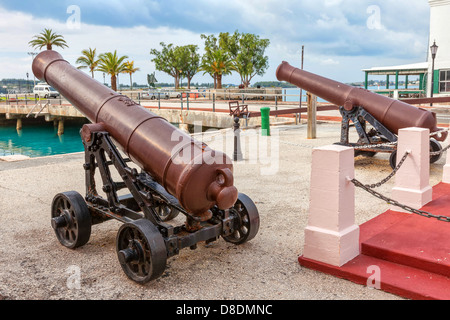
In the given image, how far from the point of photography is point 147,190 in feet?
13.5

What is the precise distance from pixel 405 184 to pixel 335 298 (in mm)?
2717

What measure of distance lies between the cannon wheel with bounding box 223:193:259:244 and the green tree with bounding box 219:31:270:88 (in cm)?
4805

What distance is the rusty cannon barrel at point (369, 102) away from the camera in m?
7.86

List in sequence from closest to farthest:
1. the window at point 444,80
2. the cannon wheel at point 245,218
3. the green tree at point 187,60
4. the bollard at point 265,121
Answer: the cannon wheel at point 245,218 < the bollard at point 265,121 < the window at point 444,80 < the green tree at point 187,60

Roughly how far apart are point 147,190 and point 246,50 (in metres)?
49.7

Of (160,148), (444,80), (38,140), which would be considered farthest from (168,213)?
(38,140)

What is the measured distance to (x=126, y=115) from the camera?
14.2ft

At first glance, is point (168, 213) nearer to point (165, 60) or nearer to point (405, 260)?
point (405, 260)

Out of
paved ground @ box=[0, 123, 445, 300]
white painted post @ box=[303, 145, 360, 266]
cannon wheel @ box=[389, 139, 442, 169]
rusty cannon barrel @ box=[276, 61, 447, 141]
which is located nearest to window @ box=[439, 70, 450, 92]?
rusty cannon barrel @ box=[276, 61, 447, 141]

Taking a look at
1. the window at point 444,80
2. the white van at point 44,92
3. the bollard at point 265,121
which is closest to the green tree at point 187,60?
the white van at point 44,92

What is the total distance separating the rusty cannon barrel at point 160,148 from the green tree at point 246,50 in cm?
4742

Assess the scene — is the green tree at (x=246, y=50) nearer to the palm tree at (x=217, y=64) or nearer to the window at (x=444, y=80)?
the palm tree at (x=217, y=64)

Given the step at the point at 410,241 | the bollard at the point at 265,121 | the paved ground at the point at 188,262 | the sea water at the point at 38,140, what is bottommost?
the sea water at the point at 38,140

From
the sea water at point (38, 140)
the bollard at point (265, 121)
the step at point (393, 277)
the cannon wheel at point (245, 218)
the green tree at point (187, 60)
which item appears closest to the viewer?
the step at point (393, 277)
